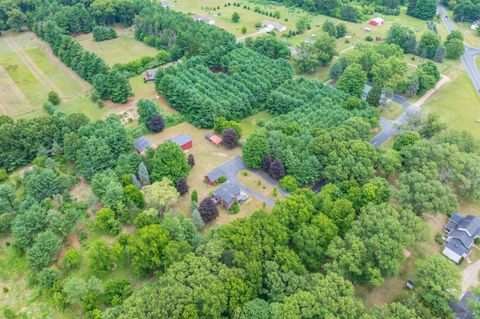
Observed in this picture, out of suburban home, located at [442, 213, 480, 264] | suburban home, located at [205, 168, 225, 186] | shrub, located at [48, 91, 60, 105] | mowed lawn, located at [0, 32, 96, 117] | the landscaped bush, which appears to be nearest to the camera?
suburban home, located at [442, 213, 480, 264]

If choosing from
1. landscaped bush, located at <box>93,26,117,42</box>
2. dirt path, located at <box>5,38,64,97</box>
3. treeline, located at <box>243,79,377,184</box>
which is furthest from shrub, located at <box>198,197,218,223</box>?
landscaped bush, located at <box>93,26,117,42</box>

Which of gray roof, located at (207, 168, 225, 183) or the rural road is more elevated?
the rural road

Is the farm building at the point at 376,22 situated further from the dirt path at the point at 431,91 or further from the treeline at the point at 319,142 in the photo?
the treeline at the point at 319,142

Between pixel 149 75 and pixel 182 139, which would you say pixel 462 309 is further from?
pixel 149 75

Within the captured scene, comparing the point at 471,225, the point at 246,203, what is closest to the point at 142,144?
the point at 246,203

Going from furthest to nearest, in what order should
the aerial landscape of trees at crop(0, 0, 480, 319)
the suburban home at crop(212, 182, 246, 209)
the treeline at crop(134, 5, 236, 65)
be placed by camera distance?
the treeline at crop(134, 5, 236, 65)
the suburban home at crop(212, 182, 246, 209)
the aerial landscape of trees at crop(0, 0, 480, 319)

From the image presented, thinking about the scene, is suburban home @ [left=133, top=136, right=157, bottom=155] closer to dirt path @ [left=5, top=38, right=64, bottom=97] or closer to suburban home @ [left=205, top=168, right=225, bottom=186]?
A: suburban home @ [left=205, top=168, right=225, bottom=186]

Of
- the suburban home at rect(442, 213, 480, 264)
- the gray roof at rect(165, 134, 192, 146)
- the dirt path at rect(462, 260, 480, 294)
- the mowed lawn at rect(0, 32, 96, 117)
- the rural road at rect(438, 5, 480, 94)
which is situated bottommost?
the mowed lawn at rect(0, 32, 96, 117)
